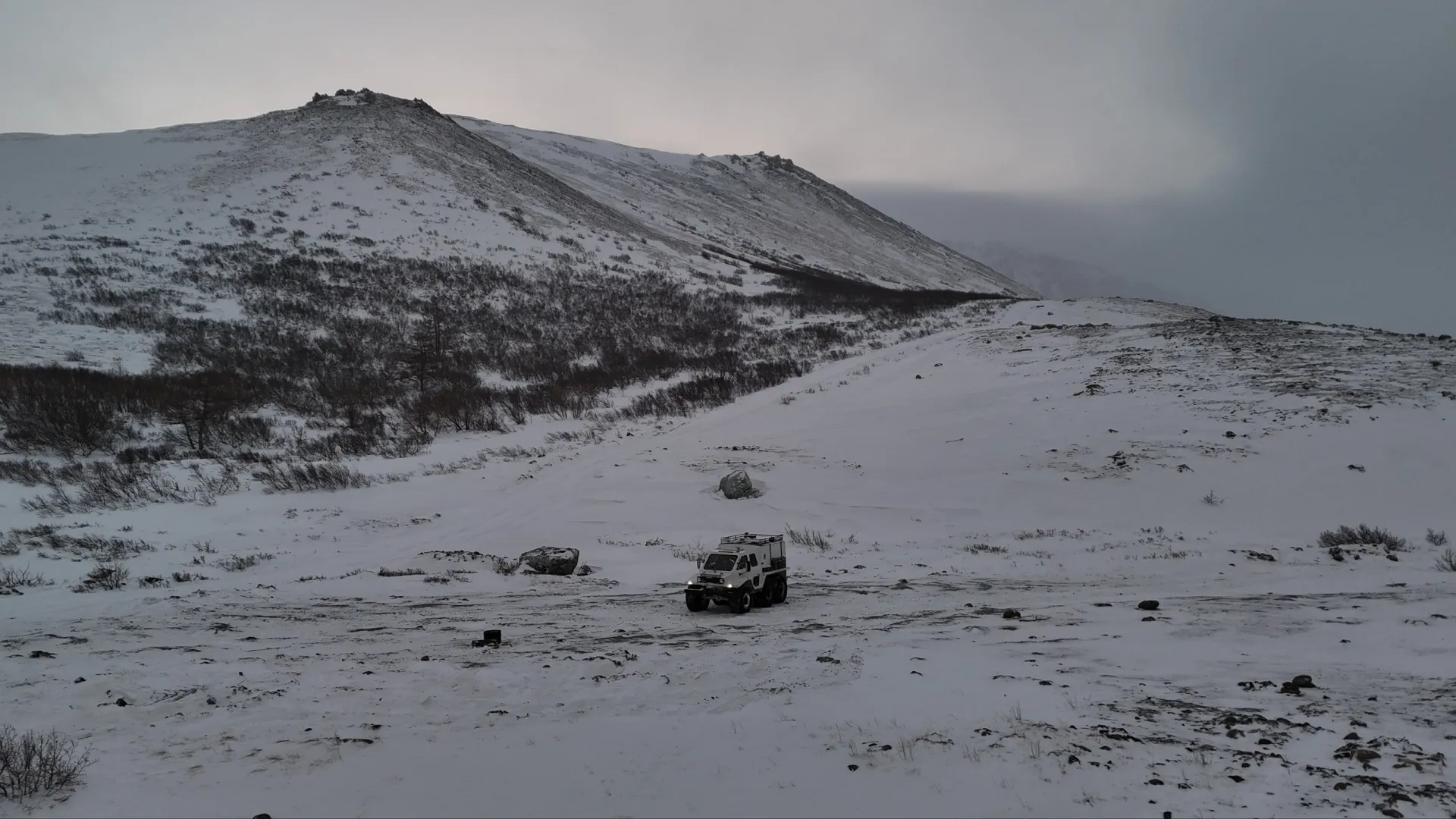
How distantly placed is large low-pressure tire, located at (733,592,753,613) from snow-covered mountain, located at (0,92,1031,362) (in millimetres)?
29590

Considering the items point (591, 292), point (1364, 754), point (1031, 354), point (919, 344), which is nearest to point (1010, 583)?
point (1364, 754)

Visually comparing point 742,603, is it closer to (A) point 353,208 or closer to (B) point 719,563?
(B) point 719,563

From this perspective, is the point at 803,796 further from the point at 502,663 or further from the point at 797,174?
the point at 797,174

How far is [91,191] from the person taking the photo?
5259cm

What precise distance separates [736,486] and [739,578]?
8.02 m

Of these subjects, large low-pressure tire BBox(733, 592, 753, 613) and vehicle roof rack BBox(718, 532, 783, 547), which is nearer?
large low-pressure tire BBox(733, 592, 753, 613)

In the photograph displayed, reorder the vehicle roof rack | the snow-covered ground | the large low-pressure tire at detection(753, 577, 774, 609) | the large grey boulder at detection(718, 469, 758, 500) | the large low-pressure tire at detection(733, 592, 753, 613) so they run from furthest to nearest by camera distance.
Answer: the large grey boulder at detection(718, 469, 758, 500), the vehicle roof rack, the large low-pressure tire at detection(753, 577, 774, 609), the large low-pressure tire at detection(733, 592, 753, 613), the snow-covered ground

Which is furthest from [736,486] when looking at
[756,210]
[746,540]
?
[756,210]

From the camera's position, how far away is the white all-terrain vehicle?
12352mm

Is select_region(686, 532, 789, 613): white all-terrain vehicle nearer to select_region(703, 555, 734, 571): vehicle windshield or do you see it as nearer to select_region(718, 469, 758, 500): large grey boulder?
select_region(703, 555, 734, 571): vehicle windshield

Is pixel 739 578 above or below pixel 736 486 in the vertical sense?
below

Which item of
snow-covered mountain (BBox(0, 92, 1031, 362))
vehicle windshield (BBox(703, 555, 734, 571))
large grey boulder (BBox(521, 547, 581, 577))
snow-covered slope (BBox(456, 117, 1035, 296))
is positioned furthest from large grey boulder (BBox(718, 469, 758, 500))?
snow-covered slope (BBox(456, 117, 1035, 296))

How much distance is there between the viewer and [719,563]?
41.4ft

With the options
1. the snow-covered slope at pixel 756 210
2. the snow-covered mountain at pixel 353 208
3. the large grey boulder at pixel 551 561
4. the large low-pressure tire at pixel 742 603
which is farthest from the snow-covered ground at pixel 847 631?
the snow-covered slope at pixel 756 210
